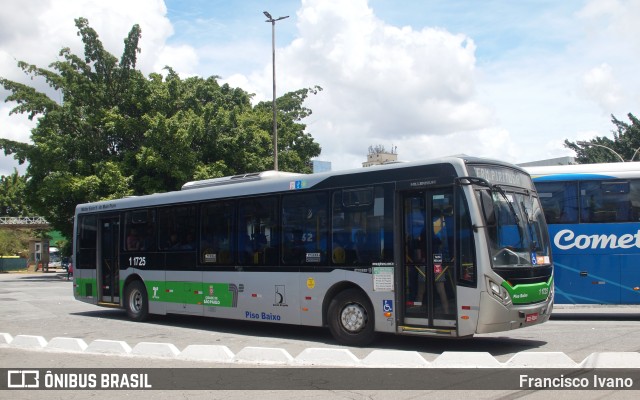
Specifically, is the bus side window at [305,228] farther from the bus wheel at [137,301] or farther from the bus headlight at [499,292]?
the bus wheel at [137,301]

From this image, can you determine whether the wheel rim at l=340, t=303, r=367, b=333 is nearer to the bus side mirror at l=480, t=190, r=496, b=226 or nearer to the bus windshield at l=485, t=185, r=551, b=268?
the bus windshield at l=485, t=185, r=551, b=268

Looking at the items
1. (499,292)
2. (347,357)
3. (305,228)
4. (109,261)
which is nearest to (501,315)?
(499,292)

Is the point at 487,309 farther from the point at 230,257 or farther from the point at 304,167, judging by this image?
the point at 304,167

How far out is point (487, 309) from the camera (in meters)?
9.73

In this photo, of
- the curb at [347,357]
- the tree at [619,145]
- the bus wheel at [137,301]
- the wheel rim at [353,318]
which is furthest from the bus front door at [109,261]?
the tree at [619,145]

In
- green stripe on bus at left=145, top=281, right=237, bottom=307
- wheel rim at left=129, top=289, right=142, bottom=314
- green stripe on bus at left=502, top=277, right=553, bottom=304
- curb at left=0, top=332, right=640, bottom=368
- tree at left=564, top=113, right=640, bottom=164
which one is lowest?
curb at left=0, top=332, right=640, bottom=368

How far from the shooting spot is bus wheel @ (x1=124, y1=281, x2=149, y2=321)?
16219 mm

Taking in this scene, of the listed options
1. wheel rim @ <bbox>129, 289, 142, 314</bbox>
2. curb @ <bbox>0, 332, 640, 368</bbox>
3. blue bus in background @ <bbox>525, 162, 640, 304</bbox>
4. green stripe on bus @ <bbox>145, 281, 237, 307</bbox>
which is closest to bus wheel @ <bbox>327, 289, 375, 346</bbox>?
curb @ <bbox>0, 332, 640, 368</bbox>

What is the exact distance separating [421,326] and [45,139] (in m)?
32.3

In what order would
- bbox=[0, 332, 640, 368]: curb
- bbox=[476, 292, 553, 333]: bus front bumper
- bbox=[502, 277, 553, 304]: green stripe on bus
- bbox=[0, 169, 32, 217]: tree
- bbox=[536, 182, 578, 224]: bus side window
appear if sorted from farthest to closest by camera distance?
bbox=[0, 169, 32, 217]: tree
bbox=[536, 182, 578, 224]: bus side window
bbox=[502, 277, 553, 304]: green stripe on bus
bbox=[476, 292, 553, 333]: bus front bumper
bbox=[0, 332, 640, 368]: curb

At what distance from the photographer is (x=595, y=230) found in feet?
49.6

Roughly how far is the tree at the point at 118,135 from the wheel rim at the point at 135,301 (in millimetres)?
19215

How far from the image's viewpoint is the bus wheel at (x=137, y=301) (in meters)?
16.2

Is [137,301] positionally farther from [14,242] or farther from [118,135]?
[14,242]
